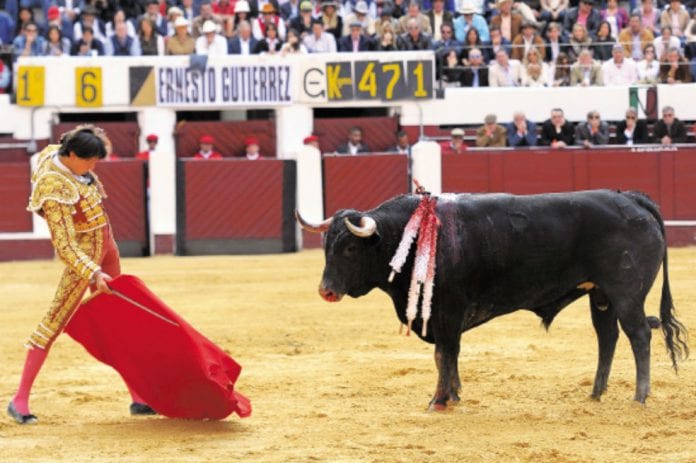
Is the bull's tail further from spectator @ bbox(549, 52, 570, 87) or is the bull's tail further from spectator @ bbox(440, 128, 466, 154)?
spectator @ bbox(549, 52, 570, 87)

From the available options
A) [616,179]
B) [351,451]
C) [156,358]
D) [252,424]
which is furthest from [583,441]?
[616,179]

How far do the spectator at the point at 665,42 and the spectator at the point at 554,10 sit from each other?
1.26 m

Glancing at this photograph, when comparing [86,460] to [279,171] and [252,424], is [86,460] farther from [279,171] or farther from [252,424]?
[279,171]

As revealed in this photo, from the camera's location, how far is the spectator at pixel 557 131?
57.2ft

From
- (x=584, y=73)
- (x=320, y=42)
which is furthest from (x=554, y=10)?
(x=320, y=42)

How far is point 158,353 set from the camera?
7008 millimetres

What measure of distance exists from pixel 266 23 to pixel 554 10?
3.65 metres

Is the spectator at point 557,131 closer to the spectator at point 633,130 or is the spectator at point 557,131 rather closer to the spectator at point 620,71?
the spectator at point 633,130

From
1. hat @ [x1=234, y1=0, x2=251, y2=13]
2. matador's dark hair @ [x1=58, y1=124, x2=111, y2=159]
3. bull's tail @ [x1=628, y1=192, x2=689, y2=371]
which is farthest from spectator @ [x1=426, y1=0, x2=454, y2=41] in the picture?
matador's dark hair @ [x1=58, y1=124, x2=111, y2=159]

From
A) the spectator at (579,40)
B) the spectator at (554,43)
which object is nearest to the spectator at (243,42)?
the spectator at (554,43)

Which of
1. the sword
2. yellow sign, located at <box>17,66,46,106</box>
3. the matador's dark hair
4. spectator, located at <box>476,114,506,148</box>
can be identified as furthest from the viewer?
yellow sign, located at <box>17,66,46,106</box>

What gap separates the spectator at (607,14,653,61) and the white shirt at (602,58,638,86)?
0.67 ft

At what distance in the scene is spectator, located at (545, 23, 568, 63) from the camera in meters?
18.3

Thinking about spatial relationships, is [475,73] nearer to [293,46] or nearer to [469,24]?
[469,24]
